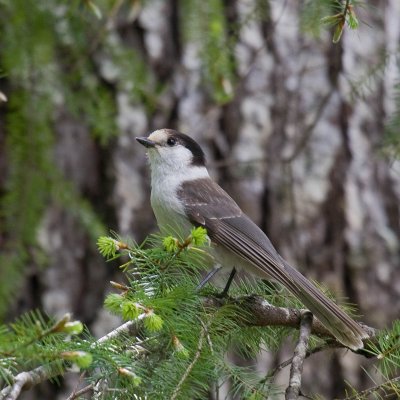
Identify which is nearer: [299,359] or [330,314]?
[299,359]

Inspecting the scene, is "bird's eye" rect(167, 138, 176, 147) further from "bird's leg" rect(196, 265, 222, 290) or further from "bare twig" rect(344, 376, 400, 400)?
"bare twig" rect(344, 376, 400, 400)

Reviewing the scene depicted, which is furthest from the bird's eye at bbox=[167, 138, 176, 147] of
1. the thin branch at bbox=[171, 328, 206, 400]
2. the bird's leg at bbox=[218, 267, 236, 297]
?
the thin branch at bbox=[171, 328, 206, 400]

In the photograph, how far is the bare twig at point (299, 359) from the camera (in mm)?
1876

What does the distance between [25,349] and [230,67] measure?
2067 mm

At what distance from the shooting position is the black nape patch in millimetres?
3562

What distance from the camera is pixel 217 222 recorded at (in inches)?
122

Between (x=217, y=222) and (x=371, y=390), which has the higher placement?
(x=217, y=222)

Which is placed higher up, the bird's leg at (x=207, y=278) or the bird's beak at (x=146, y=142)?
the bird's beak at (x=146, y=142)

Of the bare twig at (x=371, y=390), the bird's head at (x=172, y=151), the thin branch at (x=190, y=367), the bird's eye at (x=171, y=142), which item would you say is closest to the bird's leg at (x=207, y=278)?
the thin branch at (x=190, y=367)

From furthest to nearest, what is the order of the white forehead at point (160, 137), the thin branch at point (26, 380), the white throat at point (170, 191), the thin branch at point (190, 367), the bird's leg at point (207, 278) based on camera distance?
the white forehead at point (160, 137) < the white throat at point (170, 191) < the bird's leg at point (207, 278) < the thin branch at point (190, 367) < the thin branch at point (26, 380)

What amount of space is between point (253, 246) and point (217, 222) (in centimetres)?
23

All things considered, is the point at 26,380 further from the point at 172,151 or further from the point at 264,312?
the point at 172,151

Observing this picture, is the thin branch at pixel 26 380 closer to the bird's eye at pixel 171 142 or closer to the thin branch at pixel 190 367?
the thin branch at pixel 190 367

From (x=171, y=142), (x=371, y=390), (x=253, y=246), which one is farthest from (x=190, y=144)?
(x=371, y=390)
